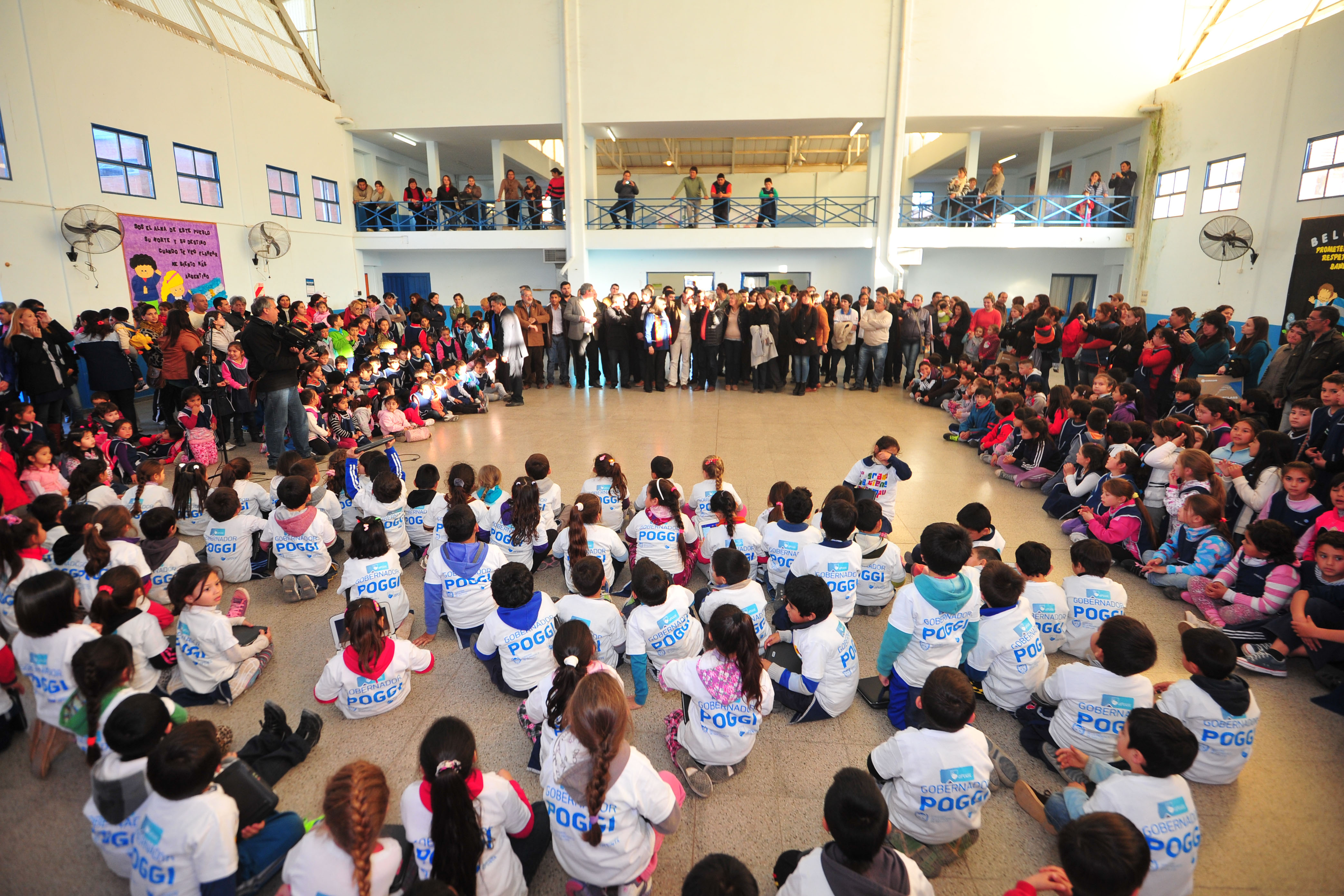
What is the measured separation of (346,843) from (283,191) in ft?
43.7

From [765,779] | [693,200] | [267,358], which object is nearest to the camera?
[765,779]

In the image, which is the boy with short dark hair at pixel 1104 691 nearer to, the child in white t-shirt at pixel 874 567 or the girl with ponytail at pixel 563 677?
the child in white t-shirt at pixel 874 567

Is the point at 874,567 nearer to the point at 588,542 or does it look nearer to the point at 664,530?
the point at 664,530

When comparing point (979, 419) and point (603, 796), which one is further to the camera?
point (979, 419)

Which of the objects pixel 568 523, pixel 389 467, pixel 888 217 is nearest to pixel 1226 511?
→ pixel 568 523

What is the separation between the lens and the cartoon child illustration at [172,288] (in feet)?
30.9

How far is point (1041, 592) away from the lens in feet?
10.0

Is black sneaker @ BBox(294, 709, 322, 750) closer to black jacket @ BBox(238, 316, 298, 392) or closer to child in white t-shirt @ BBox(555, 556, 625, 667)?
child in white t-shirt @ BBox(555, 556, 625, 667)

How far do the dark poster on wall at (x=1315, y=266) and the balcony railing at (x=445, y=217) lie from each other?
39.5 feet

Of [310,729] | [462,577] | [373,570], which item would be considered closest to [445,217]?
[373,570]

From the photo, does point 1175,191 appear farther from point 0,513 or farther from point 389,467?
point 0,513

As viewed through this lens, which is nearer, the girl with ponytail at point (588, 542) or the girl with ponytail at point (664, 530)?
the girl with ponytail at point (588, 542)

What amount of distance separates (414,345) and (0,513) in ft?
18.7

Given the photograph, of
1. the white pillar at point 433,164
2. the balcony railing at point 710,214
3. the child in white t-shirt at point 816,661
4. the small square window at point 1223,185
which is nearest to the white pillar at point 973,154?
the balcony railing at point 710,214
